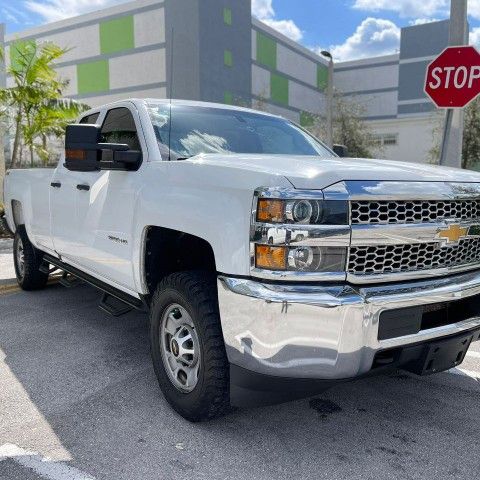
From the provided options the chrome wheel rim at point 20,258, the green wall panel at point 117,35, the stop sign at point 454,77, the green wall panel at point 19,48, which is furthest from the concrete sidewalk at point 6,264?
the green wall panel at point 117,35

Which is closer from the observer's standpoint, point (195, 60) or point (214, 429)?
point (214, 429)

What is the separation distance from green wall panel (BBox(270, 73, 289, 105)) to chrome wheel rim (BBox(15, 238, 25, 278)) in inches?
1509

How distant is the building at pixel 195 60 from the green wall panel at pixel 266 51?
0.08 meters

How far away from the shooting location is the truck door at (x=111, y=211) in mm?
3301

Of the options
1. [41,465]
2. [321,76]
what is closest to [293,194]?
[41,465]

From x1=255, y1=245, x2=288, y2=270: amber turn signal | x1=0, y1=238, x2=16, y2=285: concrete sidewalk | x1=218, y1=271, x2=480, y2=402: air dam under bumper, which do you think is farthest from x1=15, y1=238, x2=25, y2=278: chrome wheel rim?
x1=255, y1=245, x2=288, y2=270: amber turn signal

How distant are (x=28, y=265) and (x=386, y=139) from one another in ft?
93.0

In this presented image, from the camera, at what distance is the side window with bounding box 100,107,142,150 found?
361 cm

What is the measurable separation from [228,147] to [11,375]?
86.6 inches

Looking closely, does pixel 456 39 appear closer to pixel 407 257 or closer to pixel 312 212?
pixel 407 257

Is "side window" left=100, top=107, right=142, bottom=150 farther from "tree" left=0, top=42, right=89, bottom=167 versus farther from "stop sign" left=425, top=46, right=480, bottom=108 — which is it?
"tree" left=0, top=42, right=89, bottom=167

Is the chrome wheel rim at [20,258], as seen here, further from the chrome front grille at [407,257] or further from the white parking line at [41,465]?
the chrome front grille at [407,257]

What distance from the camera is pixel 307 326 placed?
87.3 inches

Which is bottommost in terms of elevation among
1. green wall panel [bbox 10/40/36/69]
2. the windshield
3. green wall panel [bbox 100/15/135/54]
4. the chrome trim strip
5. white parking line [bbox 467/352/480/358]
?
white parking line [bbox 467/352/480/358]
